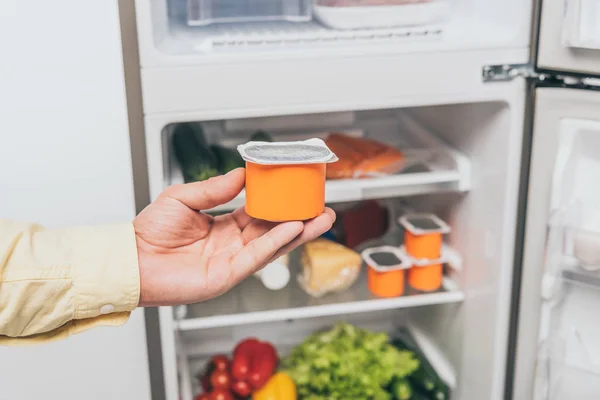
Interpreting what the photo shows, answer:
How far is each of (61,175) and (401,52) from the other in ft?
2.02

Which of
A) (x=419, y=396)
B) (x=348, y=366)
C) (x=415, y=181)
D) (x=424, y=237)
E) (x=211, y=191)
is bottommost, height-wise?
(x=419, y=396)

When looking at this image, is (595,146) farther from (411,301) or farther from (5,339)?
(5,339)

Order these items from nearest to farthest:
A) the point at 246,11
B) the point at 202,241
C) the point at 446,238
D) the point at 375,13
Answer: the point at 202,241
the point at 375,13
the point at 246,11
the point at 446,238

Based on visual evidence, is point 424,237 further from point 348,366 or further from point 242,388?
point 242,388

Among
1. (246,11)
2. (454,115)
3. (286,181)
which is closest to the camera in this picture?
(286,181)

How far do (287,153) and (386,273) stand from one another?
64 centimetres

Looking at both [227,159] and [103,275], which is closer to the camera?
[103,275]

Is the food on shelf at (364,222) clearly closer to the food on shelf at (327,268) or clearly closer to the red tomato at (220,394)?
the food on shelf at (327,268)

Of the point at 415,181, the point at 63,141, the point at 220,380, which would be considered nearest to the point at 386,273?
the point at 415,181

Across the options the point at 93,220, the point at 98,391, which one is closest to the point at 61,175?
the point at 93,220

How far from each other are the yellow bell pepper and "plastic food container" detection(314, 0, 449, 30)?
76 cm

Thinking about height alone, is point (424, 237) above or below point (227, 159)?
below

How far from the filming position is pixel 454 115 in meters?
1.59

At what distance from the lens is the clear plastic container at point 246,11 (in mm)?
1423
